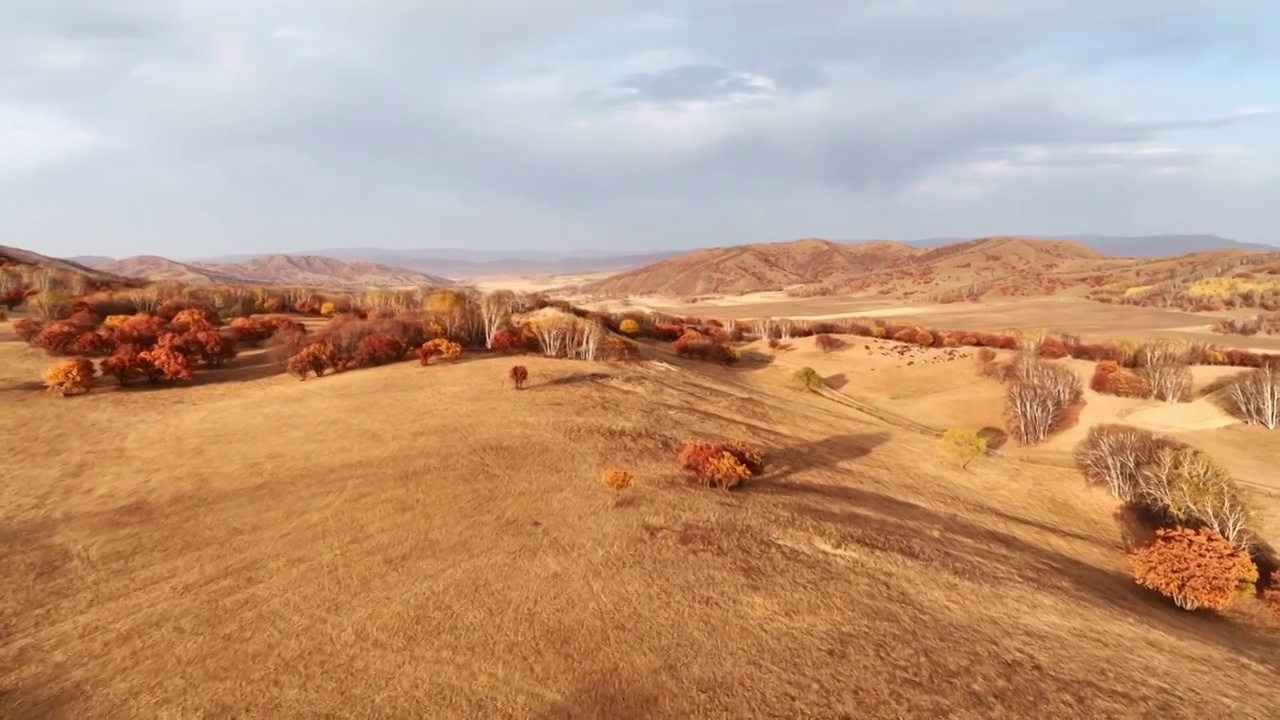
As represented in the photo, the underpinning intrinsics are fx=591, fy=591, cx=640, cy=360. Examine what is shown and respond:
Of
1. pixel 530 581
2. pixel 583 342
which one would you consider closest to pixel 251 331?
pixel 583 342

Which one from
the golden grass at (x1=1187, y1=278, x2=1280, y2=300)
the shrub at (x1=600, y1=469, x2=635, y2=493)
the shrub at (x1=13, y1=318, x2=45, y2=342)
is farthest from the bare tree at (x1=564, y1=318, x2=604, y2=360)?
the golden grass at (x1=1187, y1=278, x2=1280, y2=300)

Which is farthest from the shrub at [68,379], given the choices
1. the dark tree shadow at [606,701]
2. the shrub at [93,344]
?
the dark tree shadow at [606,701]

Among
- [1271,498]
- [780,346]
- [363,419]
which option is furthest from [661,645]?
[780,346]

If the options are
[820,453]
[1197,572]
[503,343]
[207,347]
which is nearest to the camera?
[1197,572]

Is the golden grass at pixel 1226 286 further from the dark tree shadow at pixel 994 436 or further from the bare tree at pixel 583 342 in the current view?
the bare tree at pixel 583 342

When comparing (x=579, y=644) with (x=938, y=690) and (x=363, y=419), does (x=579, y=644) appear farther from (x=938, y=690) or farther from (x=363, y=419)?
(x=363, y=419)

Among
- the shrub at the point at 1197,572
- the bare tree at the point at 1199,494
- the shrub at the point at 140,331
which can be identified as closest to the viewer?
the shrub at the point at 1197,572

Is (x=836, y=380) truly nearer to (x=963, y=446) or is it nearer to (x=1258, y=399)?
(x=963, y=446)
